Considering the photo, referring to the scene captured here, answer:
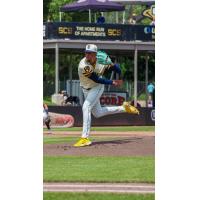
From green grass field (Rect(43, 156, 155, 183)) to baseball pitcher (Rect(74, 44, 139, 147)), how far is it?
2357 millimetres

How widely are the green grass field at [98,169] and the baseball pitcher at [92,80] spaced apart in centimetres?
236

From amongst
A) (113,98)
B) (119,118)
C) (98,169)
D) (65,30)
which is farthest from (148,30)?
(98,169)

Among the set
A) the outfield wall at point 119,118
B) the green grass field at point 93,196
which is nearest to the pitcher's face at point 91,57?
the green grass field at point 93,196

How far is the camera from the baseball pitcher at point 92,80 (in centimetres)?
1514

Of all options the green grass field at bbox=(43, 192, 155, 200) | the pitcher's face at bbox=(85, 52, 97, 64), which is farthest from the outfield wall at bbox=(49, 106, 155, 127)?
the green grass field at bbox=(43, 192, 155, 200)

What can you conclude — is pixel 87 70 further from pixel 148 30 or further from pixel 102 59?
pixel 148 30

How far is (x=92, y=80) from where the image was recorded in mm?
15391

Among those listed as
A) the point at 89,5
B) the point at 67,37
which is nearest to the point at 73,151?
the point at 67,37

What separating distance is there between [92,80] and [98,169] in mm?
4184

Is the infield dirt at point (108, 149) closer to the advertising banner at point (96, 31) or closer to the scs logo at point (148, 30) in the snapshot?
the advertising banner at point (96, 31)
